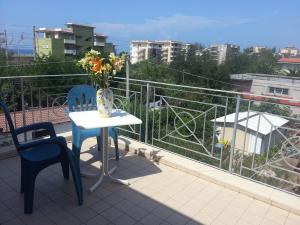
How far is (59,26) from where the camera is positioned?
46000mm

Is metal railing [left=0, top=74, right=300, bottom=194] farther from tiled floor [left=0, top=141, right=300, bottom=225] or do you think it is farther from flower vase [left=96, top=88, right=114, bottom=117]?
flower vase [left=96, top=88, right=114, bottom=117]

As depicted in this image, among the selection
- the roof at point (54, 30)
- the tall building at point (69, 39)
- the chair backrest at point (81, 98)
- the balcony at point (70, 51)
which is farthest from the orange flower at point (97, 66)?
the roof at point (54, 30)

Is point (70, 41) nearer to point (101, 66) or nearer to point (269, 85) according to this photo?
point (269, 85)

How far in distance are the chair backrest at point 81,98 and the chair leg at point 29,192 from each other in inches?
44.8

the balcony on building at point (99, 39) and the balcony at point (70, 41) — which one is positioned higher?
the balcony on building at point (99, 39)

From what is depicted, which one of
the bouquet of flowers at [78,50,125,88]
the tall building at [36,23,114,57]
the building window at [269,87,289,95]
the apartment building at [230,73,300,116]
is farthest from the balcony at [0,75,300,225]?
the tall building at [36,23,114,57]

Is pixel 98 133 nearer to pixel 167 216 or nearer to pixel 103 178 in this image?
pixel 103 178

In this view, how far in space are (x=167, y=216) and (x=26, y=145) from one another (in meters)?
1.34

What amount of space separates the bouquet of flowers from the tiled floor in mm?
1125

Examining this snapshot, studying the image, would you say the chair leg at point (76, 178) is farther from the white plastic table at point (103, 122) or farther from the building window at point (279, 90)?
the building window at point (279, 90)

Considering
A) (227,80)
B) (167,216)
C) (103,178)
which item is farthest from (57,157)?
(227,80)

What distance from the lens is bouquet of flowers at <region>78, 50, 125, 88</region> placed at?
2.33 m

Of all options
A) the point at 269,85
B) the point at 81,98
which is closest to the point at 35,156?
the point at 81,98

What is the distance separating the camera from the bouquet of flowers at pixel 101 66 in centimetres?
233
